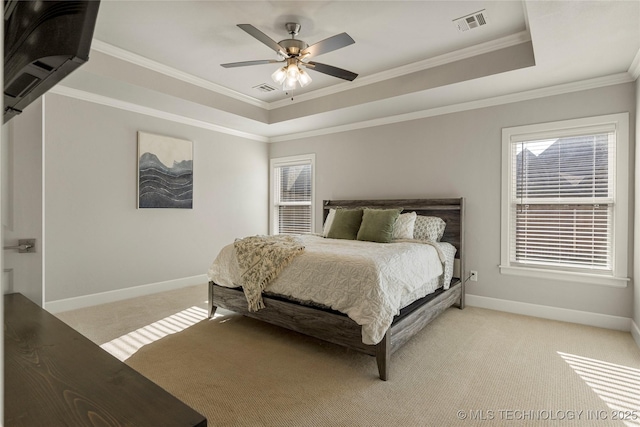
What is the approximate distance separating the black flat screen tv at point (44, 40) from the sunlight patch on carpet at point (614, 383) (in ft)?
9.13

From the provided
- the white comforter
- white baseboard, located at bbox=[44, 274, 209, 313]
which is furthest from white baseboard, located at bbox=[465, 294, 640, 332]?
white baseboard, located at bbox=[44, 274, 209, 313]

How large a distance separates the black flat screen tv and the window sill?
4.19 metres

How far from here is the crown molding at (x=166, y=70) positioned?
3.19m

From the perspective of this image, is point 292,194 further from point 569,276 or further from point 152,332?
point 569,276

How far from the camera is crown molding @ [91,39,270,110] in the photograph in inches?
125

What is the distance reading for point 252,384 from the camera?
7.29ft

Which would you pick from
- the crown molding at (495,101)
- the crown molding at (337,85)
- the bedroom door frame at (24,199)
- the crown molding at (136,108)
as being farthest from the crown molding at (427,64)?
the bedroom door frame at (24,199)

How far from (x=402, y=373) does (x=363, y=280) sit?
27.5 inches

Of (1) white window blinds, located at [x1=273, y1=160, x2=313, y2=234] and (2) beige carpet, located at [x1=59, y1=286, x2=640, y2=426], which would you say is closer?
(2) beige carpet, located at [x1=59, y1=286, x2=640, y2=426]

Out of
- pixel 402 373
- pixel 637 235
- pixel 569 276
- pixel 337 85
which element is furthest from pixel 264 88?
pixel 637 235

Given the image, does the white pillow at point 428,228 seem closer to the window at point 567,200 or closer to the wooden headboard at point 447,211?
the wooden headboard at point 447,211

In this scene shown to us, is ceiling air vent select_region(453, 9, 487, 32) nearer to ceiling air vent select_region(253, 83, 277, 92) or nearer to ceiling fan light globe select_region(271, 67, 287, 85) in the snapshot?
ceiling fan light globe select_region(271, 67, 287, 85)

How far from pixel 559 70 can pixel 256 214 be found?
453 centimetres

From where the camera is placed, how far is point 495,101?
3.82 m
